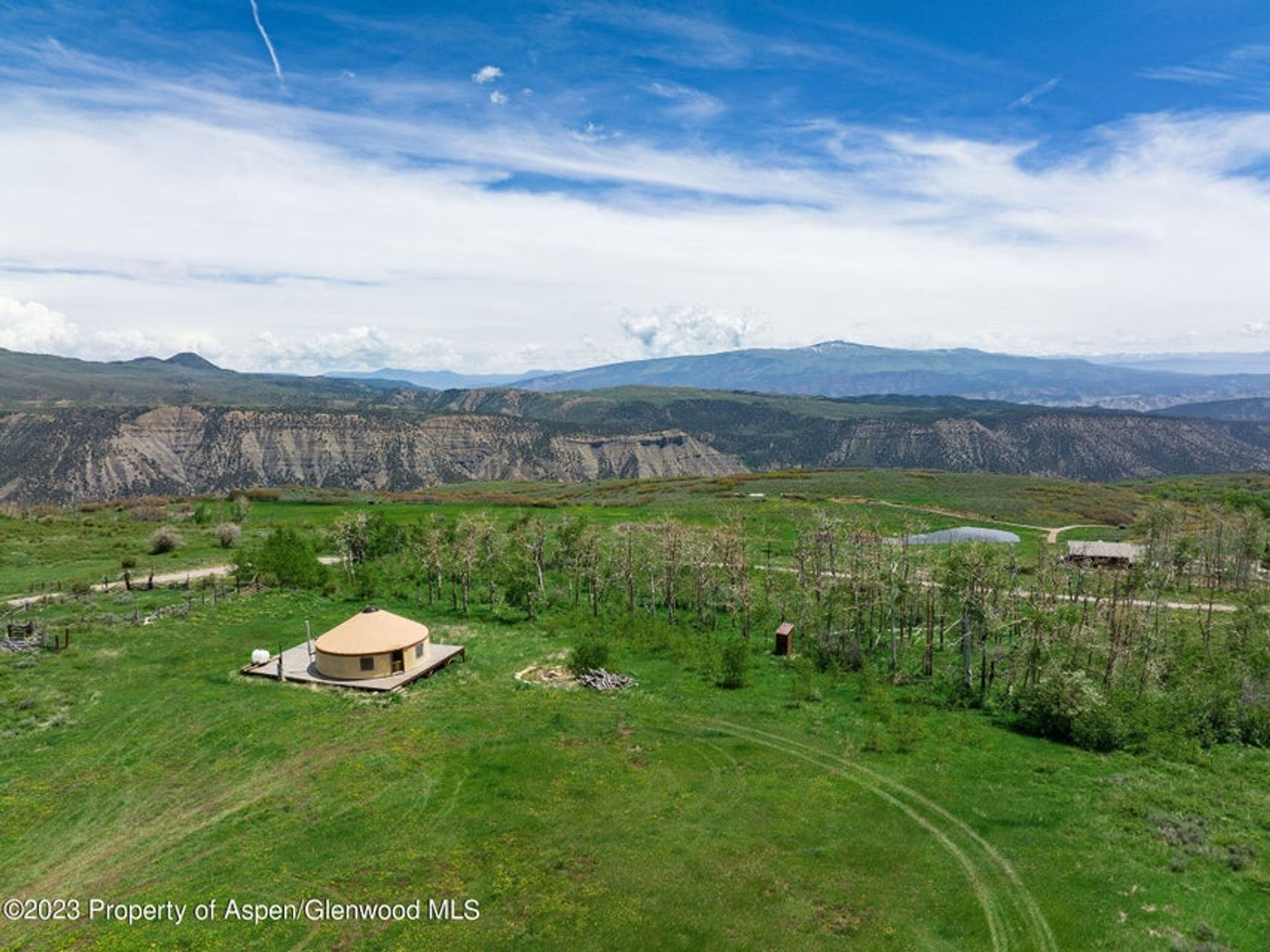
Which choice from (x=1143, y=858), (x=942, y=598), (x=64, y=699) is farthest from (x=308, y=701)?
(x=942, y=598)

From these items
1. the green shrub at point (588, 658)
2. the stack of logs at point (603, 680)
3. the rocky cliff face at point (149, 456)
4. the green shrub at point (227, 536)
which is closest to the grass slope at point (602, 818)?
the stack of logs at point (603, 680)

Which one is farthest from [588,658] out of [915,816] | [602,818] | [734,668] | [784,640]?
[915,816]

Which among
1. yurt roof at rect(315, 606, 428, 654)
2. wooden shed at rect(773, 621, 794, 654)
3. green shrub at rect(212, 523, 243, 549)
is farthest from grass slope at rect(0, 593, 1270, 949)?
green shrub at rect(212, 523, 243, 549)

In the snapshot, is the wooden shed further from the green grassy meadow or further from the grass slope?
the grass slope

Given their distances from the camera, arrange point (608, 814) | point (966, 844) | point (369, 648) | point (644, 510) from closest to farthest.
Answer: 1. point (966, 844)
2. point (608, 814)
3. point (369, 648)
4. point (644, 510)

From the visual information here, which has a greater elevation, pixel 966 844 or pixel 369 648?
pixel 369 648

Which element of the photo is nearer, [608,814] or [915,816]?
[608,814]

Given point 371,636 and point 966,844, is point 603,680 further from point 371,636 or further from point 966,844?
point 966,844

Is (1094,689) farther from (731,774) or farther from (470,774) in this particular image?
(470,774)
